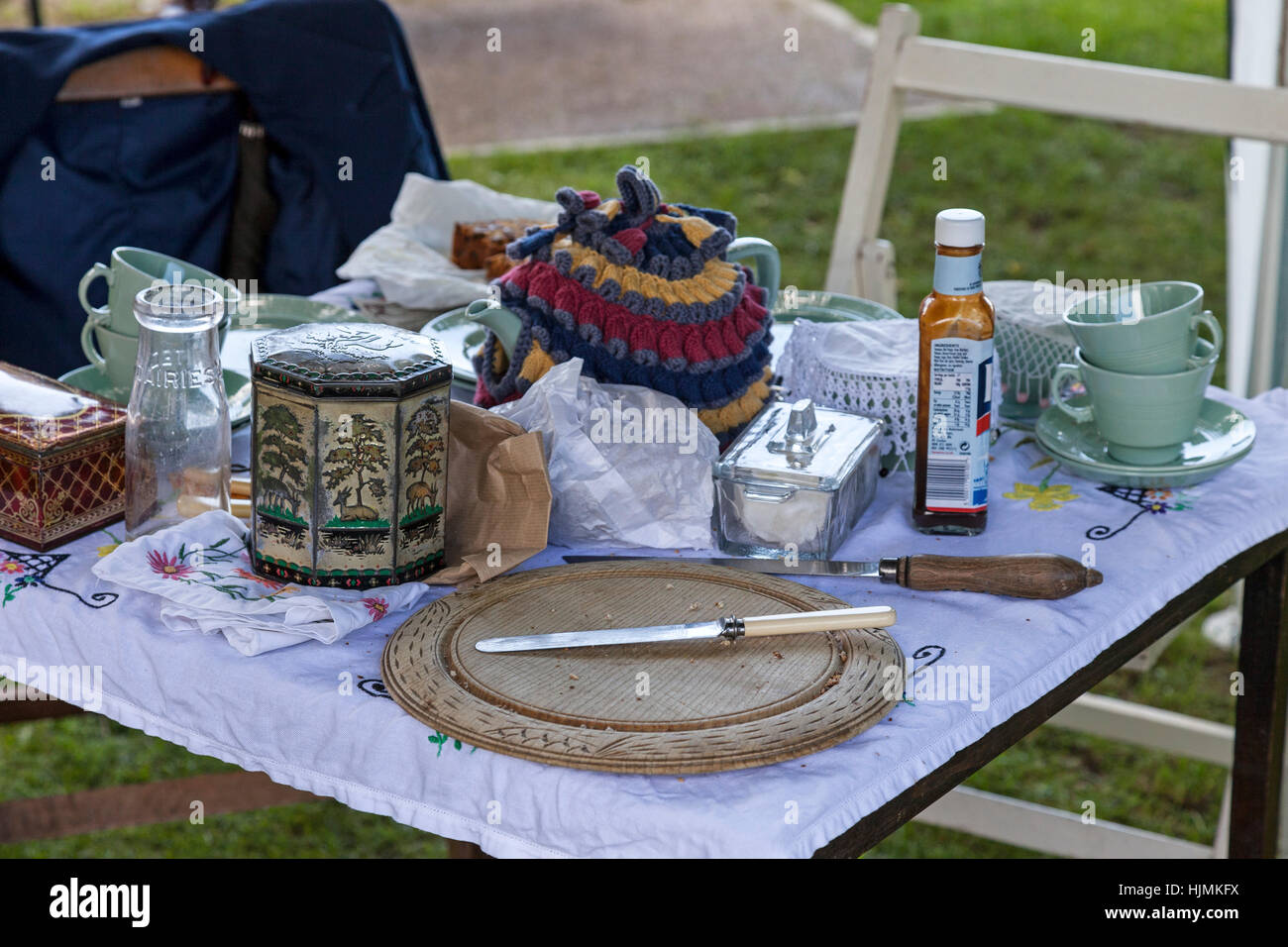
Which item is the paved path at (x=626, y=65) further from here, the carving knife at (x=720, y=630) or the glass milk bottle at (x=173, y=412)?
the carving knife at (x=720, y=630)

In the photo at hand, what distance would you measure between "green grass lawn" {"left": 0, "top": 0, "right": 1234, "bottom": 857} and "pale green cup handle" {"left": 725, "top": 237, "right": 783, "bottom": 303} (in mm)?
1088

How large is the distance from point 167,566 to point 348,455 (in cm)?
17

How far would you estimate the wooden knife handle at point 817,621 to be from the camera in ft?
3.08

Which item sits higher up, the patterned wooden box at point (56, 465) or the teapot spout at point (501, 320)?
the teapot spout at point (501, 320)

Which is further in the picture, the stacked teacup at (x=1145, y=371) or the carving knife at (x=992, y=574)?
the stacked teacup at (x=1145, y=371)

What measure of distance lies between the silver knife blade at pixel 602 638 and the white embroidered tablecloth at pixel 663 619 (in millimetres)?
81

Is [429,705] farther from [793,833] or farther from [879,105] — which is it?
[879,105]

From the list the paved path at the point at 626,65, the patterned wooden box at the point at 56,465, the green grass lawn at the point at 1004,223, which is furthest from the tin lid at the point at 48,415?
the paved path at the point at 626,65

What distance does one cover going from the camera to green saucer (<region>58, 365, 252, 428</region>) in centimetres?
129

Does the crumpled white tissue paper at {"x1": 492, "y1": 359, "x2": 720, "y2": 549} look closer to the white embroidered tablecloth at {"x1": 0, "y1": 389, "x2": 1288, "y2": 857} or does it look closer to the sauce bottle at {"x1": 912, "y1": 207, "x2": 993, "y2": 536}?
the white embroidered tablecloth at {"x1": 0, "y1": 389, "x2": 1288, "y2": 857}

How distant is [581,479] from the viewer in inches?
44.0

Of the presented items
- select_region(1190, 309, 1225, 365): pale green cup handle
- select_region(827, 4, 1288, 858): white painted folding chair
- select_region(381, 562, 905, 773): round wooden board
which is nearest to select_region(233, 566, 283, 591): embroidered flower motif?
select_region(381, 562, 905, 773): round wooden board

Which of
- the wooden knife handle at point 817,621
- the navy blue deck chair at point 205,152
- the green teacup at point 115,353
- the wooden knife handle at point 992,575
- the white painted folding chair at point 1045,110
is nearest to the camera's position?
the wooden knife handle at point 817,621

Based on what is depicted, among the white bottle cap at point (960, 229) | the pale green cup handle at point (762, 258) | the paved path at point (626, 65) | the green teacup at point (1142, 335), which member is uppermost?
the paved path at point (626, 65)
